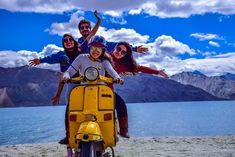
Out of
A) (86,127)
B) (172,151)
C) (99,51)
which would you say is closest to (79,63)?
(99,51)

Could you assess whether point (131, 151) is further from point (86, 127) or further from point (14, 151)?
point (86, 127)

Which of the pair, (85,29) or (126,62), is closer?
(126,62)

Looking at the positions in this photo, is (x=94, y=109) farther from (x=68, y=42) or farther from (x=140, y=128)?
(x=140, y=128)

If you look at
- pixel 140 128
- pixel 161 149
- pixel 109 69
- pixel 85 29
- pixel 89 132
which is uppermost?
pixel 85 29

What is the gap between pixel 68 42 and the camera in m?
5.80

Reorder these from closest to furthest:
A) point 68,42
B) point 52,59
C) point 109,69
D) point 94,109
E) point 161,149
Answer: point 94,109
point 109,69
point 68,42
point 52,59
point 161,149

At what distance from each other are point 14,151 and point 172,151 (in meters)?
3.86

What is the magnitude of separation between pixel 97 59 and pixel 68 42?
77 centimetres

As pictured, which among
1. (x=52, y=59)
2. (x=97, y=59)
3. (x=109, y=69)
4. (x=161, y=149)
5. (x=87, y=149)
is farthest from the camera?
(x=161, y=149)

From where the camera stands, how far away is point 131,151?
8812 mm

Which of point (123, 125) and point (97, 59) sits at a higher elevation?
point (97, 59)

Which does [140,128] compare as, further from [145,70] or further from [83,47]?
[83,47]

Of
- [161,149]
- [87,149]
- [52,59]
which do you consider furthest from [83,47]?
[161,149]

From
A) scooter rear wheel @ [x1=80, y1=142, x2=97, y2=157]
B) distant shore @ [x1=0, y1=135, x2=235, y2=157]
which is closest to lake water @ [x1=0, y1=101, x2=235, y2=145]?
distant shore @ [x1=0, y1=135, x2=235, y2=157]
